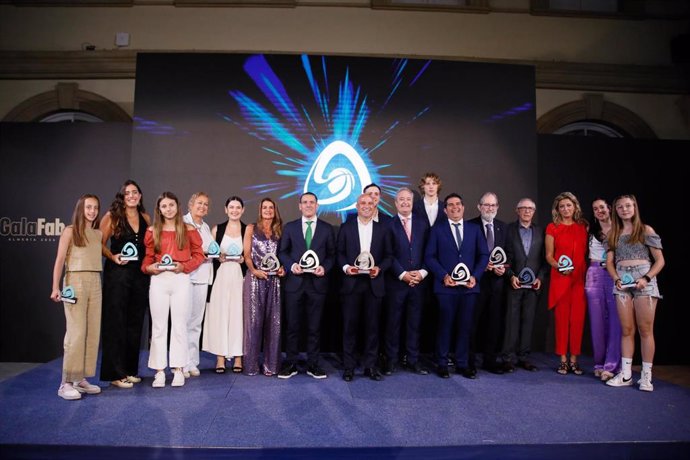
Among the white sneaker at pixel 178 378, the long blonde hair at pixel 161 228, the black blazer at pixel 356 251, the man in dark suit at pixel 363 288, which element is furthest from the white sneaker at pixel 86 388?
the black blazer at pixel 356 251

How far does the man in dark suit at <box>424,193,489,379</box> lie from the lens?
14.6ft

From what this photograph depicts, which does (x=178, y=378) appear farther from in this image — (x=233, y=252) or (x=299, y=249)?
(x=299, y=249)

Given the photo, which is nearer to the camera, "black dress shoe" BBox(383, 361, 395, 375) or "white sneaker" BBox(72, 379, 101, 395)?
"white sneaker" BBox(72, 379, 101, 395)

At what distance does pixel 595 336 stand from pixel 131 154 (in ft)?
19.5

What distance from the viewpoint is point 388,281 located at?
14.9 feet

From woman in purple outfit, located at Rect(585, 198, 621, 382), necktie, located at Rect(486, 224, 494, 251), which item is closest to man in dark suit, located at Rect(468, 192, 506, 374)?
necktie, located at Rect(486, 224, 494, 251)

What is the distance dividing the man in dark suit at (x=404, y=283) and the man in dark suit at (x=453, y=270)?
0.50ft

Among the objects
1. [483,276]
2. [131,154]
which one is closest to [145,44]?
[131,154]

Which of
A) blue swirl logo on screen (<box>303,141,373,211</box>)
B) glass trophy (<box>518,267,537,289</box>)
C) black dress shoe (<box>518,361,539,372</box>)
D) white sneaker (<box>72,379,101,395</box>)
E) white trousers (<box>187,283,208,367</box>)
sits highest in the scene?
blue swirl logo on screen (<box>303,141,373,211</box>)

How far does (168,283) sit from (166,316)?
30cm

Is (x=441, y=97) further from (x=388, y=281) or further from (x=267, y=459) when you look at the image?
→ (x=267, y=459)

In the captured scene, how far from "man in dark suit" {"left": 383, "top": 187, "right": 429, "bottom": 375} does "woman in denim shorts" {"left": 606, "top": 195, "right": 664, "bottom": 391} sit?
5.99 ft

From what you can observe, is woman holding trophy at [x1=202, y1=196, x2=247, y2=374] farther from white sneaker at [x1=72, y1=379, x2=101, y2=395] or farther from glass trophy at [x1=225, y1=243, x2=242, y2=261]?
white sneaker at [x1=72, y1=379, x2=101, y2=395]

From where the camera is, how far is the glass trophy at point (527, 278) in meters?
4.66
